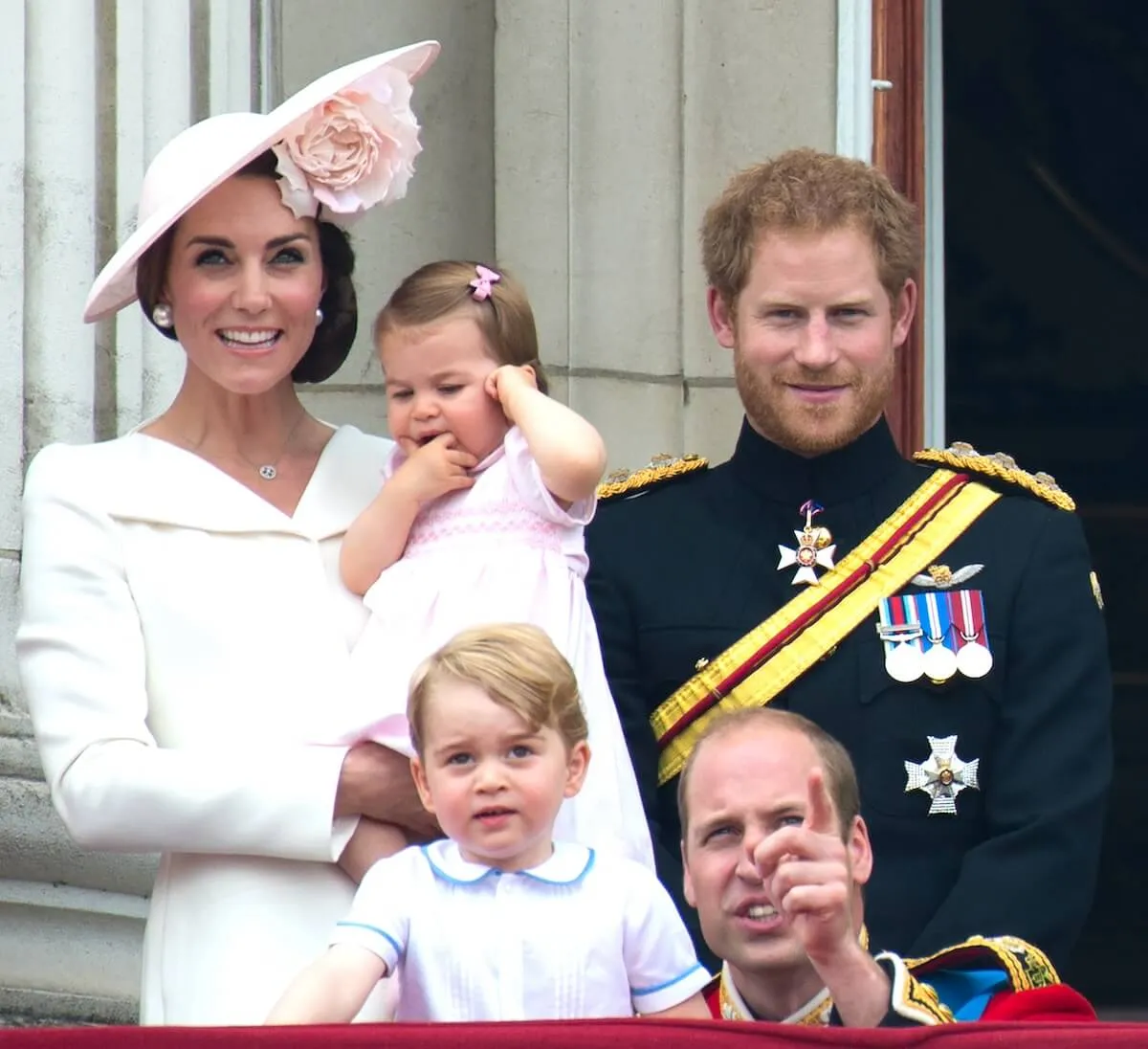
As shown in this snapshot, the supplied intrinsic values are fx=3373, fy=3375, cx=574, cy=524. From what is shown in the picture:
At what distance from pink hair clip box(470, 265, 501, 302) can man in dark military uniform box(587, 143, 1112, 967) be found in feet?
0.99

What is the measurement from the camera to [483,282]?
12.9 ft

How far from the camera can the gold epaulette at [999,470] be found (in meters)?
4.11

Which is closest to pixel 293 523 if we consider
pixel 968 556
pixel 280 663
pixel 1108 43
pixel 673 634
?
pixel 280 663

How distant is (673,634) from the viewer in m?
4.04

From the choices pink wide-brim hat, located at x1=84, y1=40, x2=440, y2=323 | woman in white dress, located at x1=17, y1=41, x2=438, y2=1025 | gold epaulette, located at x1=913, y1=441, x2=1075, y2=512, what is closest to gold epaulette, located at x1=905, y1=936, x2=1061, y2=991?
woman in white dress, located at x1=17, y1=41, x2=438, y2=1025

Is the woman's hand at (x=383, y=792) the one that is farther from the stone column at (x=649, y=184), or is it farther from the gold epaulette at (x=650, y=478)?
the stone column at (x=649, y=184)

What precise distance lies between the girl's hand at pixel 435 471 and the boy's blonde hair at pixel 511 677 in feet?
1.18

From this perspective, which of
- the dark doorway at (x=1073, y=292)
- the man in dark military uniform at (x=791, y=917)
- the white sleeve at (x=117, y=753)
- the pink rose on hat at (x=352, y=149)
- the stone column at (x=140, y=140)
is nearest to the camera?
the man in dark military uniform at (x=791, y=917)

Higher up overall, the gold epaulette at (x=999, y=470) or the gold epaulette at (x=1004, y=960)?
the gold epaulette at (x=999, y=470)

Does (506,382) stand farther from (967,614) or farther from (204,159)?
(967,614)

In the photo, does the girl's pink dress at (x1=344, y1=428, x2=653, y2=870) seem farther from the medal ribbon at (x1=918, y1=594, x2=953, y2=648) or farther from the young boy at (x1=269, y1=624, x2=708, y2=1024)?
the medal ribbon at (x1=918, y1=594, x2=953, y2=648)

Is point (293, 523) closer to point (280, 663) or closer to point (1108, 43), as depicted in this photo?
point (280, 663)

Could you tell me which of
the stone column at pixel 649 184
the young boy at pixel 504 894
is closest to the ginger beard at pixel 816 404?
the young boy at pixel 504 894

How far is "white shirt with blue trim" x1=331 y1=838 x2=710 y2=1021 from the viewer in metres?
3.38
